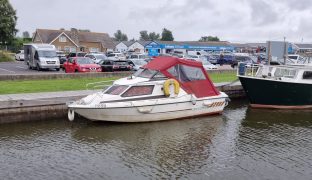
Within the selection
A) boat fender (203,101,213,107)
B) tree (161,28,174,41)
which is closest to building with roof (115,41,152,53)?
tree (161,28,174,41)

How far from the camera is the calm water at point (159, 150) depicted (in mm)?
11609

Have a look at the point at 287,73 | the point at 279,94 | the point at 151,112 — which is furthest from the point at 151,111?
the point at 287,73

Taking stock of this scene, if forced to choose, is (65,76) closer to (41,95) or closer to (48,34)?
(41,95)

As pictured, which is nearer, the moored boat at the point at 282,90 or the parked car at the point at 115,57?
the moored boat at the point at 282,90

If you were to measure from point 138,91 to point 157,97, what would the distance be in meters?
0.92

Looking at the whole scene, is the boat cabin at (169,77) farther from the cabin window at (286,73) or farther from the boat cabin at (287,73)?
the cabin window at (286,73)

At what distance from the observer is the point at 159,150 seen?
13.8 meters

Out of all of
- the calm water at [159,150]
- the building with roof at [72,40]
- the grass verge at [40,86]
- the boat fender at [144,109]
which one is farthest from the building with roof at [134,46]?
the calm water at [159,150]

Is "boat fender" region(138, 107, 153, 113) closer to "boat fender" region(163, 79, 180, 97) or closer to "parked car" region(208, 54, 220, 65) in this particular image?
"boat fender" region(163, 79, 180, 97)

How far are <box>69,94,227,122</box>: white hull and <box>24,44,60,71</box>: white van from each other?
69.5ft

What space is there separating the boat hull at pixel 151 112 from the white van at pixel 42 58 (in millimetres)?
21176

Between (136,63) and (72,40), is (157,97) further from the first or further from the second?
(72,40)

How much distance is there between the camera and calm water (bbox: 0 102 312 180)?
38.1 feet

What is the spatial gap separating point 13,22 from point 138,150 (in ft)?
170
